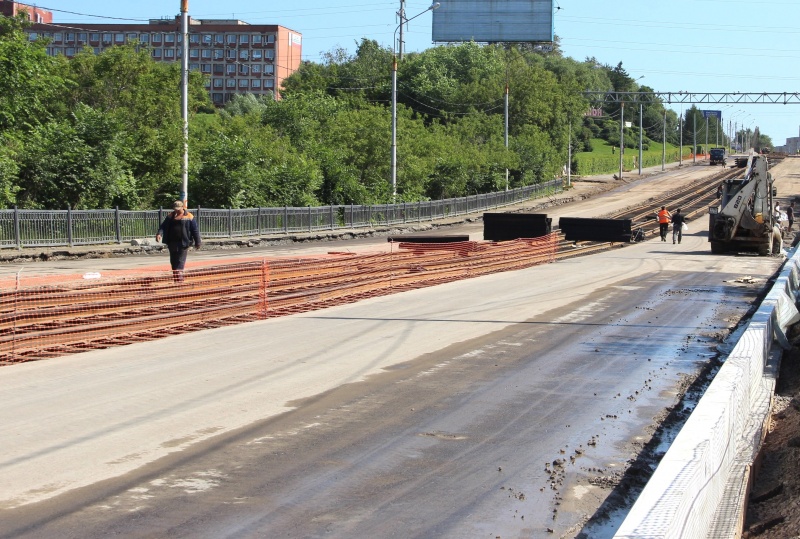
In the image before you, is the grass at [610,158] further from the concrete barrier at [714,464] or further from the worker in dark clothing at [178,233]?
the concrete barrier at [714,464]

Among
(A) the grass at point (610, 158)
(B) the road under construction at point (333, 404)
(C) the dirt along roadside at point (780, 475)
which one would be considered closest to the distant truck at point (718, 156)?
(A) the grass at point (610, 158)

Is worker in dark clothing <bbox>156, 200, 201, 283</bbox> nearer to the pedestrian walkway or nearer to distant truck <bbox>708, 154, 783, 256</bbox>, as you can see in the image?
the pedestrian walkway

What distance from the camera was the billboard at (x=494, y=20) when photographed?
102 m

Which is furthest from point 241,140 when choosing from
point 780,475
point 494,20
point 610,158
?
point 610,158

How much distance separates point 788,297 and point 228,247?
26080 mm

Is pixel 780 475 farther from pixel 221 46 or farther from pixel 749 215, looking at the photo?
pixel 221 46

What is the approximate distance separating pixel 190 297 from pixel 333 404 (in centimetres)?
592

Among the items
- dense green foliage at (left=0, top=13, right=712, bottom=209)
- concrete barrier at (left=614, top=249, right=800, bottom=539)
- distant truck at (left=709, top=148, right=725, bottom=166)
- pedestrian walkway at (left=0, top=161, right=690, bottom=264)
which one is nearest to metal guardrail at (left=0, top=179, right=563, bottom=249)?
pedestrian walkway at (left=0, top=161, right=690, bottom=264)

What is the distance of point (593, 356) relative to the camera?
14.0 meters

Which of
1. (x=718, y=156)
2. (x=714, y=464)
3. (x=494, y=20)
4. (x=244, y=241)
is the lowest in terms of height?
(x=714, y=464)

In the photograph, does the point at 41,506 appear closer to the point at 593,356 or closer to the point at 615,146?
the point at 593,356

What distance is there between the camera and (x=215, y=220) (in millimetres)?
39594

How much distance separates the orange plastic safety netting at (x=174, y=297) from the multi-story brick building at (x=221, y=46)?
416 feet

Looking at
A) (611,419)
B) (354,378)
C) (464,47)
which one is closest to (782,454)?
(611,419)
